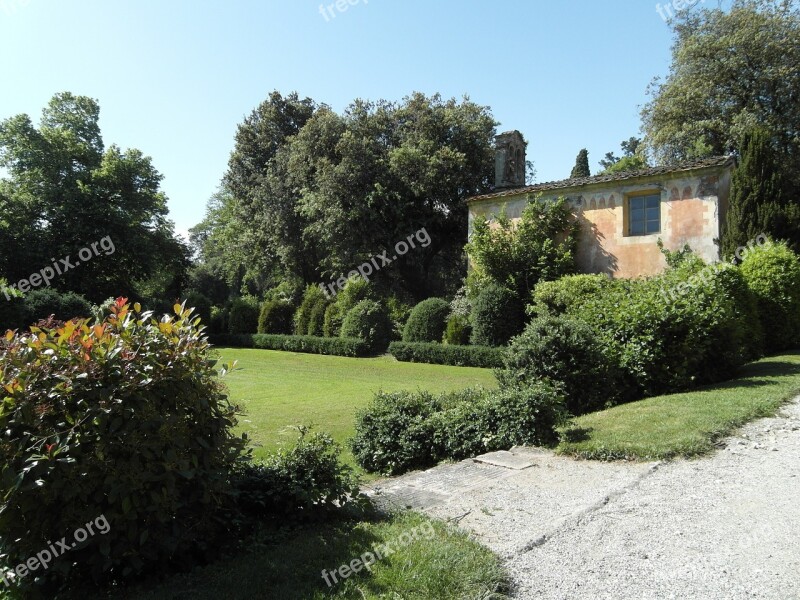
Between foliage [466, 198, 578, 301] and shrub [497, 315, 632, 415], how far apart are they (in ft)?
35.5

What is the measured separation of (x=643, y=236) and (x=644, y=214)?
78 centimetres

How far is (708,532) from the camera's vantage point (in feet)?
12.1

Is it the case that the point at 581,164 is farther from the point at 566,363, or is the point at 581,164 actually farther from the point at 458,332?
the point at 566,363

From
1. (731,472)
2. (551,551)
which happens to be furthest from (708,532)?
(731,472)

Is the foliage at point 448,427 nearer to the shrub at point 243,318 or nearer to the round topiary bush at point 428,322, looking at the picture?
the round topiary bush at point 428,322

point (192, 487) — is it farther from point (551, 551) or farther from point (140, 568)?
point (551, 551)

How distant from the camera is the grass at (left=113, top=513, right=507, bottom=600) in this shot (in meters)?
2.94

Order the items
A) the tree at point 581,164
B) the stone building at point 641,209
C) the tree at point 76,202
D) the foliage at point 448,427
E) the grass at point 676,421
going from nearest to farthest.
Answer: the grass at point 676,421, the foliage at point 448,427, the stone building at point 641,209, the tree at point 76,202, the tree at point 581,164

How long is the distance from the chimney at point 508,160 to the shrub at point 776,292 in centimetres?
1041

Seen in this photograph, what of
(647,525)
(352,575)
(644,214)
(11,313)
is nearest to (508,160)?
(644,214)

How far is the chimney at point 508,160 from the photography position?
22922 mm

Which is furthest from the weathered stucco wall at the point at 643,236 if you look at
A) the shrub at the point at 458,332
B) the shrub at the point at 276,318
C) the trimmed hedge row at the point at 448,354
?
the shrub at the point at 276,318

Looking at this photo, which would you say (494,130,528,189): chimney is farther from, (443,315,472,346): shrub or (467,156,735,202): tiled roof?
(443,315,472,346): shrub

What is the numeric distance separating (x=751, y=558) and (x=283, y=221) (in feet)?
98.7
